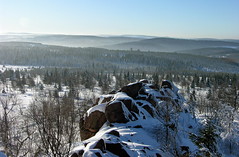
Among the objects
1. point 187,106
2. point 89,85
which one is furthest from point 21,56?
point 187,106

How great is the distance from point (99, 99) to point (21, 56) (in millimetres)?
198560

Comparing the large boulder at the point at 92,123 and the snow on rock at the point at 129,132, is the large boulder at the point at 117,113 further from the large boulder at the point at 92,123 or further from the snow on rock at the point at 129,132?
the large boulder at the point at 92,123

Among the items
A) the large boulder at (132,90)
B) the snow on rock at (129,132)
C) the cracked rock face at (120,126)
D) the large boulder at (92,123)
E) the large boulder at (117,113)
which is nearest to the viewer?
the cracked rock face at (120,126)

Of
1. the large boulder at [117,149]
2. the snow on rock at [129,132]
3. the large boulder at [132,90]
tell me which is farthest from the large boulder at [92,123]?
the large boulder at [132,90]

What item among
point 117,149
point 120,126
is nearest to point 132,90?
point 120,126

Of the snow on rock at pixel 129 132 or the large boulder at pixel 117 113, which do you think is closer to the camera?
the snow on rock at pixel 129 132

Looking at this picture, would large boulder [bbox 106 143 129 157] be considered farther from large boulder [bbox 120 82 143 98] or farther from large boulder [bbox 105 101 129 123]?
large boulder [bbox 120 82 143 98]

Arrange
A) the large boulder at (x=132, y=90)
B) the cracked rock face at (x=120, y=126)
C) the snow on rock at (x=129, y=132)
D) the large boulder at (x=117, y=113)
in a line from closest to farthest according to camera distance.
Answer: the cracked rock face at (x=120, y=126) → the snow on rock at (x=129, y=132) → the large boulder at (x=117, y=113) → the large boulder at (x=132, y=90)

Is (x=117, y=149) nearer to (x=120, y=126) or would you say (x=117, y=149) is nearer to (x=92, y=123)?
(x=120, y=126)

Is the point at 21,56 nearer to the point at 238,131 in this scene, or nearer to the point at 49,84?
the point at 49,84

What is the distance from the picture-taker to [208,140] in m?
16.6

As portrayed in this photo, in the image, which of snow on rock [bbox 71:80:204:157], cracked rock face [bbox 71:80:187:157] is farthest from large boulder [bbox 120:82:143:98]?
snow on rock [bbox 71:80:204:157]

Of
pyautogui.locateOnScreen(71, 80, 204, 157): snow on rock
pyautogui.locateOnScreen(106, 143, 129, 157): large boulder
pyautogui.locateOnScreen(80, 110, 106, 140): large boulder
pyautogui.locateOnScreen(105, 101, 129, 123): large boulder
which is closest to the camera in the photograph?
pyautogui.locateOnScreen(106, 143, 129, 157): large boulder

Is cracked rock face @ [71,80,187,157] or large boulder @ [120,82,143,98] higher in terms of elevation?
large boulder @ [120,82,143,98]
